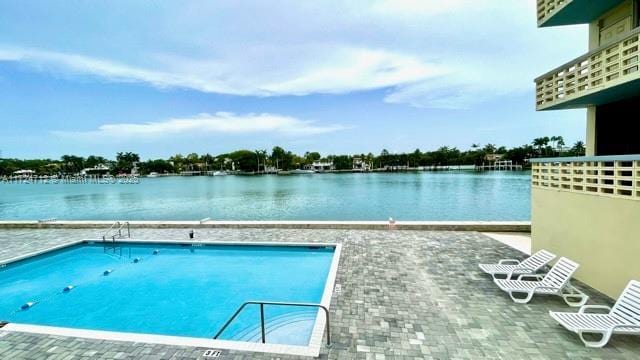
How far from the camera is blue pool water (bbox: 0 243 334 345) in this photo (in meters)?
4.41

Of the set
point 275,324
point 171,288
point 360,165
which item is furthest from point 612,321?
point 360,165

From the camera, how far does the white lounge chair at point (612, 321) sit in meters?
2.88

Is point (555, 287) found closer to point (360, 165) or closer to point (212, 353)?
point (212, 353)

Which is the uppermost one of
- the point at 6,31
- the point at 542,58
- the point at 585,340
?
the point at 6,31

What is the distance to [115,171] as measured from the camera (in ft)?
316

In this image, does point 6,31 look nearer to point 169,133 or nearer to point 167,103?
point 167,103

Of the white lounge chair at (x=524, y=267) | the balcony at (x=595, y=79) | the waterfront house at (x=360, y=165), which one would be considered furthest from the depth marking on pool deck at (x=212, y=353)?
the waterfront house at (x=360, y=165)

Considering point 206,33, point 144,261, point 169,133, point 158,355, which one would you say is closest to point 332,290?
point 158,355

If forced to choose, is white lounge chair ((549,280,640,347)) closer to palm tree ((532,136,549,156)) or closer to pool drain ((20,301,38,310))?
pool drain ((20,301,38,310))

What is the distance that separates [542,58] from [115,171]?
114752mm

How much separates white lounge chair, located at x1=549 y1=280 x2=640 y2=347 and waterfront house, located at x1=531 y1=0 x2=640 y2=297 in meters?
0.67

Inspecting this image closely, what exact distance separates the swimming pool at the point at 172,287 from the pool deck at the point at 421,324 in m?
0.62

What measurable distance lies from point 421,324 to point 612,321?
1948 millimetres

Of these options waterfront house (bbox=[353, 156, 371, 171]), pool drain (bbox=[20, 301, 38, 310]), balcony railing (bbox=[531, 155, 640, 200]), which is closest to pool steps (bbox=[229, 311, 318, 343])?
pool drain (bbox=[20, 301, 38, 310])
